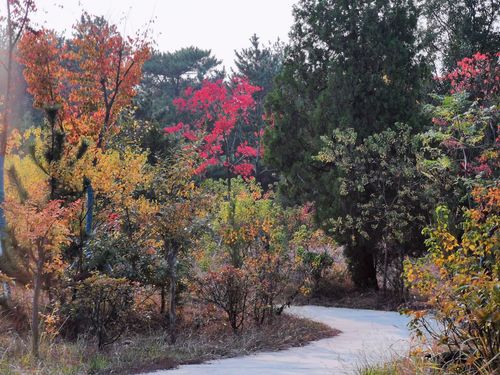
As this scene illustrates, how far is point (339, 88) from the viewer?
13195 mm

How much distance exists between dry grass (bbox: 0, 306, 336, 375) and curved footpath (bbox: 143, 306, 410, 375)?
275mm

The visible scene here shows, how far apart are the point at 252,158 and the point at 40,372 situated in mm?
20650

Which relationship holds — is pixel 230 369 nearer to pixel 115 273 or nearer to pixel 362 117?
pixel 115 273

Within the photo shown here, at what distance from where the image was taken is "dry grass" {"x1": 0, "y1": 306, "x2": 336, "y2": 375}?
242 inches

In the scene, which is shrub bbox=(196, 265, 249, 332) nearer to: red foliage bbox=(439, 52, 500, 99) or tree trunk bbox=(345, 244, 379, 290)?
tree trunk bbox=(345, 244, 379, 290)

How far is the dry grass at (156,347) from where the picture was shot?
242 inches

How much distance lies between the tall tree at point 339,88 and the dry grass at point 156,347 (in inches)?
186

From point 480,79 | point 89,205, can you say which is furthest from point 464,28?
point 89,205

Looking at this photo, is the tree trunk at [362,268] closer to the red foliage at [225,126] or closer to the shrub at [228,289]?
the shrub at [228,289]

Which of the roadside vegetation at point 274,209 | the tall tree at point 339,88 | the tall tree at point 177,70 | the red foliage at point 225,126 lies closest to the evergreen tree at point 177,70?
the tall tree at point 177,70

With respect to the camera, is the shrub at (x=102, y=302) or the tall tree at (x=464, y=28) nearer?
the shrub at (x=102, y=302)

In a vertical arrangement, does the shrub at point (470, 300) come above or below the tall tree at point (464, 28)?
below

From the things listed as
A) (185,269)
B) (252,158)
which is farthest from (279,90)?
(252,158)

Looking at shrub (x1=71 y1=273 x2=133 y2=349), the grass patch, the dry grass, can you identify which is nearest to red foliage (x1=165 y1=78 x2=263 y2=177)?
the dry grass
